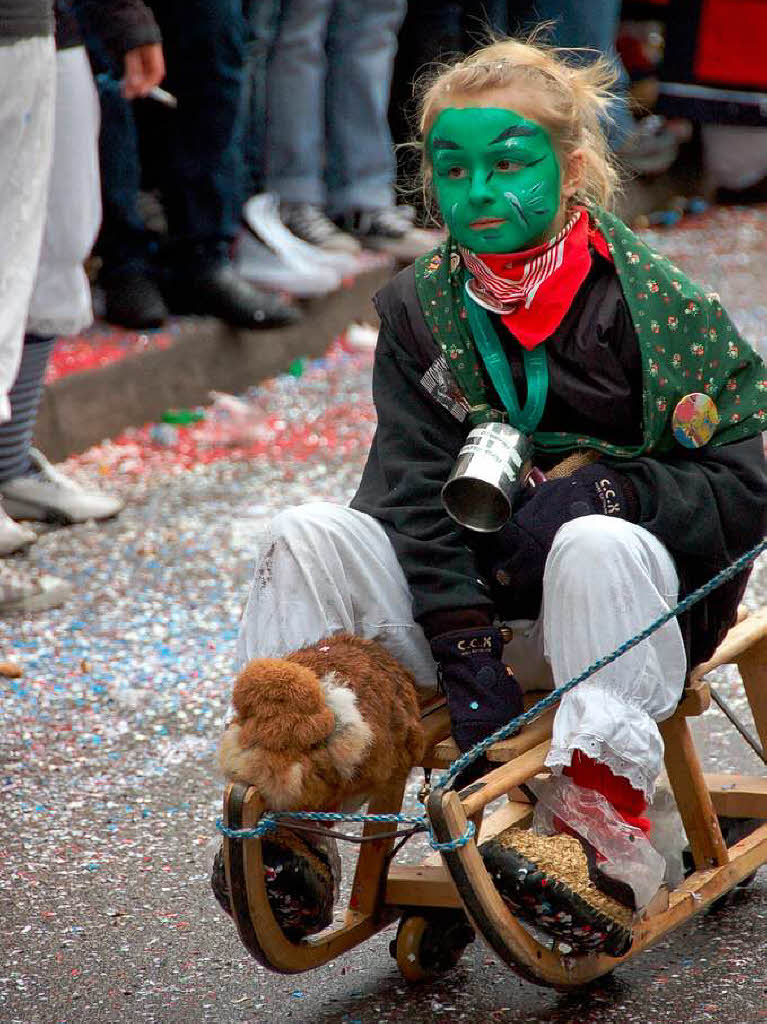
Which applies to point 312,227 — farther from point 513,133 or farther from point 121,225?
point 513,133

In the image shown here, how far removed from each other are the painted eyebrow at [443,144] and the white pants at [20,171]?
1374mm

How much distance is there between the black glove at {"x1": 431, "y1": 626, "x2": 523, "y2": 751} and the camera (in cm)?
213

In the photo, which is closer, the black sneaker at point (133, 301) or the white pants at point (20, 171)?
the white pants at point (20, 171)

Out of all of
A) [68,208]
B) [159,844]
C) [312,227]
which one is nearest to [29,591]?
[68,208]

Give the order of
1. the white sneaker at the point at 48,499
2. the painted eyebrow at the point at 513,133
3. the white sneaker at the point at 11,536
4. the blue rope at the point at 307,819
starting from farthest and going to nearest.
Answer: the white sneaker at the point at 48,499 < the white sneaker at the point at 11,536 < the painted eyebrow at the point at 513,133 < the blue rope at the point at 307,819

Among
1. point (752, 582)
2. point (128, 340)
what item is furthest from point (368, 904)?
point (128, 340)

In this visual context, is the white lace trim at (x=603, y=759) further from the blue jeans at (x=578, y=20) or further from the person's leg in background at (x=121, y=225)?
the blue jeans at (x=578, y=20)

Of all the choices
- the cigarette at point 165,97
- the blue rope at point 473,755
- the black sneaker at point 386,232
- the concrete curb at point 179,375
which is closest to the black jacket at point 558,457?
the blue rope at point 473,755

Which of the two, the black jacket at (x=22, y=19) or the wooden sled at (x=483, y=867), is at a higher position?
the black jacket at (x=22, y=19)

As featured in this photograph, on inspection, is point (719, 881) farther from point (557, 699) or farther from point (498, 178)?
point (498, 178)

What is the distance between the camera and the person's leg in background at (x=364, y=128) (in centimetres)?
562

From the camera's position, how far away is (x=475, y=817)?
222 centimetres

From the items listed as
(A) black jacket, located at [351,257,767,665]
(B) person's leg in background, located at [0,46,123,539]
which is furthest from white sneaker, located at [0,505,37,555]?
(A) black jacket, located at [351,257,767,665]

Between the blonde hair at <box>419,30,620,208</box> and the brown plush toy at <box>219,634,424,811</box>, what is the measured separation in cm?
77
